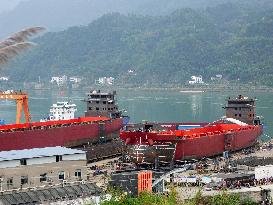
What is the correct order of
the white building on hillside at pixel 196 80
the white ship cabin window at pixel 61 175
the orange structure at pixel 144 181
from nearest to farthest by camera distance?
the white ship cabin window at pixel 61 175, the orange structure at pixel 144 181, the white building on hillside at pixel 196 80

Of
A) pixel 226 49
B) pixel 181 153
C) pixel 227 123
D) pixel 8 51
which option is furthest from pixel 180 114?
pixel 226 49

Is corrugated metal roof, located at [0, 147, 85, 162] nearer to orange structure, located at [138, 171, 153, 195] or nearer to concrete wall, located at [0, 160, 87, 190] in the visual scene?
concrete wall, located at [0, 160, 87, 190]

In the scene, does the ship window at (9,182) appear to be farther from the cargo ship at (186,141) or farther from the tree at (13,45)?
the cargo ship at (186,141)

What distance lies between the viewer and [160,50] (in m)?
154

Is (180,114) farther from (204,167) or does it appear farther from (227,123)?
(204,167)

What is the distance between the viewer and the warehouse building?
1610 cm

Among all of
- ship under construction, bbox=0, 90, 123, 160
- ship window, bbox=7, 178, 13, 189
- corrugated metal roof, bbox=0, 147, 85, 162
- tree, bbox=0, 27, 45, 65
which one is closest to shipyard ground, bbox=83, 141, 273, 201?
corrugated metal roof, bbox=0, 147, 85, 162

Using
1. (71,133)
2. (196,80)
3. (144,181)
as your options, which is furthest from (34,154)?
(196,80)

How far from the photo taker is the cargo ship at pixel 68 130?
2845 cm

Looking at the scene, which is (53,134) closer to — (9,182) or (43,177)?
(43,177)

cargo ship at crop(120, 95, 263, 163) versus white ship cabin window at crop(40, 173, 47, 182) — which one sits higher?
white ship cabin window at crop(40, 173, 47, 182)

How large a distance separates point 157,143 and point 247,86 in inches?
3518

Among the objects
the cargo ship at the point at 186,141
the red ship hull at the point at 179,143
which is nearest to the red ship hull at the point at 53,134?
the cargo ship at the point at 186,141

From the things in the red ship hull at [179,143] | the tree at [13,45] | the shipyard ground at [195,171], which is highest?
the tree at [13,45]
